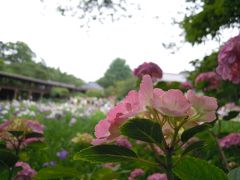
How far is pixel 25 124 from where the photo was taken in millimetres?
1089

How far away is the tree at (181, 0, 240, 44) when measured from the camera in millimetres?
5711

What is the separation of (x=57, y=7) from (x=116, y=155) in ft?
26.4

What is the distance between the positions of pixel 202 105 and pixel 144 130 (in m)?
0.10

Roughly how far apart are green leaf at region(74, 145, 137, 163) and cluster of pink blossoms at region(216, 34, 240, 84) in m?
0.66

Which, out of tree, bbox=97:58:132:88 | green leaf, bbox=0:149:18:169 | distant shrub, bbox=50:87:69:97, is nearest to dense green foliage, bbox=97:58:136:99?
tree, bbox=97:58:132:88

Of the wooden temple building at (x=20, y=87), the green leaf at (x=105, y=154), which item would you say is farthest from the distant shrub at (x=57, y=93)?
the green leaf at (x=105, y=154)

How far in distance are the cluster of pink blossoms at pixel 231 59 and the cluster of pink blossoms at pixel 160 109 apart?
594mm

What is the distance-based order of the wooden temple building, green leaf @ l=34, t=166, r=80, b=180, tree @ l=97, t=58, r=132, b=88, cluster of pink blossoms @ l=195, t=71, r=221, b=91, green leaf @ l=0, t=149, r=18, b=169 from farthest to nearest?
tree @ l=97, t=58, r=132, b=88 < the wooden temple building < cluster of pink blossoms @ l=195, t=71, r=221, b=91 < green leaf @ l=0, t=149, r=18, b=169 < green leaf @ l=34, t=166, r=80, b=180

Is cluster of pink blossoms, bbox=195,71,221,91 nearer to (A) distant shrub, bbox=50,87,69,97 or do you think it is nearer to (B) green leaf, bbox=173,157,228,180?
(B) green leaf, bbox=173,157,228,180

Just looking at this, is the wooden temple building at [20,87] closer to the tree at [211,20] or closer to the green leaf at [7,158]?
the tree at [211,20]

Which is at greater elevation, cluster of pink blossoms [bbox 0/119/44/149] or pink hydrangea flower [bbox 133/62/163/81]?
pink hydrangea flower [bbox 133/62/163/81]

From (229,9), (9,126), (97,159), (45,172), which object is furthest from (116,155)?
(229,9)

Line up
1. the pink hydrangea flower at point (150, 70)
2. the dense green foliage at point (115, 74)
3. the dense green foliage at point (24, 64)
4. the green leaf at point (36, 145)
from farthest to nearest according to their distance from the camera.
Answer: the dense green foliage at point (115, 74)
the dense green foliage at point (24, 64)
the pink hydrangea flower at point (150, 70)
the green leaf at point (36, 145)

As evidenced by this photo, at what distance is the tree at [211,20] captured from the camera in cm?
571
